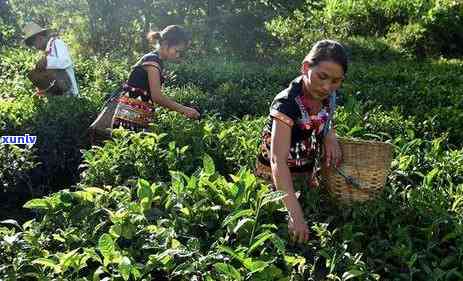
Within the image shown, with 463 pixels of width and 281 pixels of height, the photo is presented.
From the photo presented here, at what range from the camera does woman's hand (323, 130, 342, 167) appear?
3.02 m

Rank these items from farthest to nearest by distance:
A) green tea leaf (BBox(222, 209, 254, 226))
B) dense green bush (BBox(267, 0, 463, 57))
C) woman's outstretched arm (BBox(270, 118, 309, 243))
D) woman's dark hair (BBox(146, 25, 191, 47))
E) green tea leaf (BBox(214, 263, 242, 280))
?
dense green bush (BBox(267, 0, 463, 57)), woman's dark hair (BBox(146, 25, 191, 47)), woman's outstretched arm (BBox(270, 118, 309, 243)), green tea leaf (BBox(222, 209, 254, 226)), green tea leaf (BBox(214, 263, 242, 280))

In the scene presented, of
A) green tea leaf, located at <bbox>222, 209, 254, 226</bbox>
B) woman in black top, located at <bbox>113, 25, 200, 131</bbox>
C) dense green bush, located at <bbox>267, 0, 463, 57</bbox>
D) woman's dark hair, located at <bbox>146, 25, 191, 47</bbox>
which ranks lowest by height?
green tea leaf, located at <bbox>222, 209, 254, 226</bbox>

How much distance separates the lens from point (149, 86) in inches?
181

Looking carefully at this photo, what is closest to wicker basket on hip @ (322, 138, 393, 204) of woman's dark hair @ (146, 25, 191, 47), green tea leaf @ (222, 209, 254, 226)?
green tea leaf @ (222, 209, 254, 226)

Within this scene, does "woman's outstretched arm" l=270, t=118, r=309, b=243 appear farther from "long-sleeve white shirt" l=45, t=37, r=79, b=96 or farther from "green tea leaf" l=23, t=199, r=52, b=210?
"long-sleeve white shirt" l=45, t=37, r=79, b=96

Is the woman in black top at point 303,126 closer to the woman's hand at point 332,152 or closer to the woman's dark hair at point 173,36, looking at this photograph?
the woman's hand at point 332,152

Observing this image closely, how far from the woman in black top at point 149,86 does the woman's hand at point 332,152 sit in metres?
1.72

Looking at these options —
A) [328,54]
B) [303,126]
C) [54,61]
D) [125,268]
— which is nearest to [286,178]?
[303,126]

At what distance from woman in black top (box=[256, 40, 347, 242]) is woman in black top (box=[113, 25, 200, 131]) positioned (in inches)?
58.3

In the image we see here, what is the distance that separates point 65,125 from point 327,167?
3.13 m

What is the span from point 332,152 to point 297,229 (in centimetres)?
55

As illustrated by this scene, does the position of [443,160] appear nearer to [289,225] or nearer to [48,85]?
[289,225]

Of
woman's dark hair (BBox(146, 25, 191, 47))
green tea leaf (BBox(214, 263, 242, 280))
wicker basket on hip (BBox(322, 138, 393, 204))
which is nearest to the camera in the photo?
green tea leaf (BBox(214, 263, 242, 280))

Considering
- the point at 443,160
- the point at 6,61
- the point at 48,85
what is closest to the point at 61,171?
the point at 48,85
